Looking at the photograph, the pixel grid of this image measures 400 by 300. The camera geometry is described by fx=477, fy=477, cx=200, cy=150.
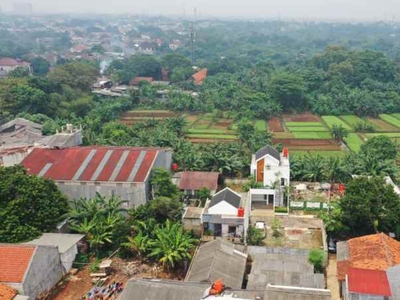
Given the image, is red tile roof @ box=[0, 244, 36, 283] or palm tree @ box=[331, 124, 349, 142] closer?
red tile roof @ box=[0, 244, 36, 283]

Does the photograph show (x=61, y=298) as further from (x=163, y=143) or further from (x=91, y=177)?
(x=163, y=143)

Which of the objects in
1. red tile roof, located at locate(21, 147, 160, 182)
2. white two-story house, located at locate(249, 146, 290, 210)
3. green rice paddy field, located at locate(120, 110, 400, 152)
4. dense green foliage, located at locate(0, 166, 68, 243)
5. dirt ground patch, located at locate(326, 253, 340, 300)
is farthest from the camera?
green rice paddy field, located at locate(120, 110, 400, 152)

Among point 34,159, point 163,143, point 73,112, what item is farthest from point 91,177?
point 73,112

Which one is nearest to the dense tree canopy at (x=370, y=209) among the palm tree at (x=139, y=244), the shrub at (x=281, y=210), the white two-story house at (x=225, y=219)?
the shrub at (x=281, y=210)

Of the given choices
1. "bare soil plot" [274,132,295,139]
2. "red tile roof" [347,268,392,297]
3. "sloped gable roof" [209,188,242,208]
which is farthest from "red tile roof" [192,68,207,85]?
"red tile roof" [347,268,392,297]

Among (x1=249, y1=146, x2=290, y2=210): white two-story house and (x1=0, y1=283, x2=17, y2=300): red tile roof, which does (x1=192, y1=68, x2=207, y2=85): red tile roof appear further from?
(x1=0, y1=283, x2=17, y2=300): red tile roof

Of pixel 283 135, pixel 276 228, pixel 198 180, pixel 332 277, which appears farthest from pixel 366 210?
pixel 283 135
